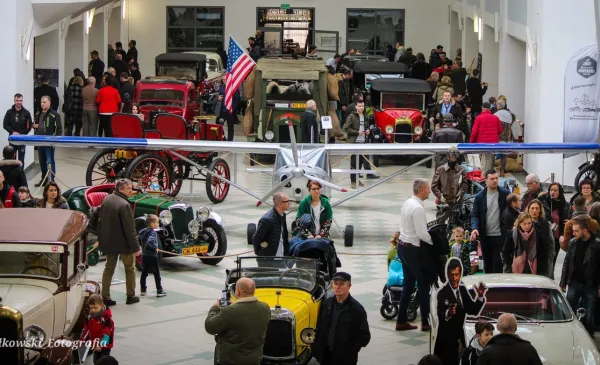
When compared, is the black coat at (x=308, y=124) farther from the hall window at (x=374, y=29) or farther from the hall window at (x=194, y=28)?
the hall window at (x=374, y=29)

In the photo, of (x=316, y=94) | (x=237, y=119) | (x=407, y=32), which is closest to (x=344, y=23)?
(x=407, y=32)

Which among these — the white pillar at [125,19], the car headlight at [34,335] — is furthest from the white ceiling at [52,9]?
the car headlight at [34,335]

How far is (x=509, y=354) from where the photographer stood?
31.4ft

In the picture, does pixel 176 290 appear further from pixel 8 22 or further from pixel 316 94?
pixel 316 94

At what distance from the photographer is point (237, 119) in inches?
1379

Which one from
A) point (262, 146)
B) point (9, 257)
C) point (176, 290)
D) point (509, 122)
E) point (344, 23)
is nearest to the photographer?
point (9, 257)

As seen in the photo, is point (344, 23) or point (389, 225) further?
point (344, 23)

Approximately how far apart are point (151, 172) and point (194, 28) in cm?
2434

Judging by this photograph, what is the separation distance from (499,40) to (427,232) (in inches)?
815

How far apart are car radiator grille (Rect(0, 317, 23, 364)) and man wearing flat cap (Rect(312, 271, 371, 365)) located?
2.71m

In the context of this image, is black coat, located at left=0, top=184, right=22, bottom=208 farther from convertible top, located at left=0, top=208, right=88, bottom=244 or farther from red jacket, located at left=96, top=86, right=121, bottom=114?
red jacket, located at left=96, top=86, right=121, bottom=114

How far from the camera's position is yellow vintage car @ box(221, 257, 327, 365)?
11836 mm

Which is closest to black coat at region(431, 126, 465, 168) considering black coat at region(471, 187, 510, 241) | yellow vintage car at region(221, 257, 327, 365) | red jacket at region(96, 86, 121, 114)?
black coat at region(471, 187, 510, 241)

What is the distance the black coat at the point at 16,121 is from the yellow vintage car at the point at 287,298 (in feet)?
37.4
